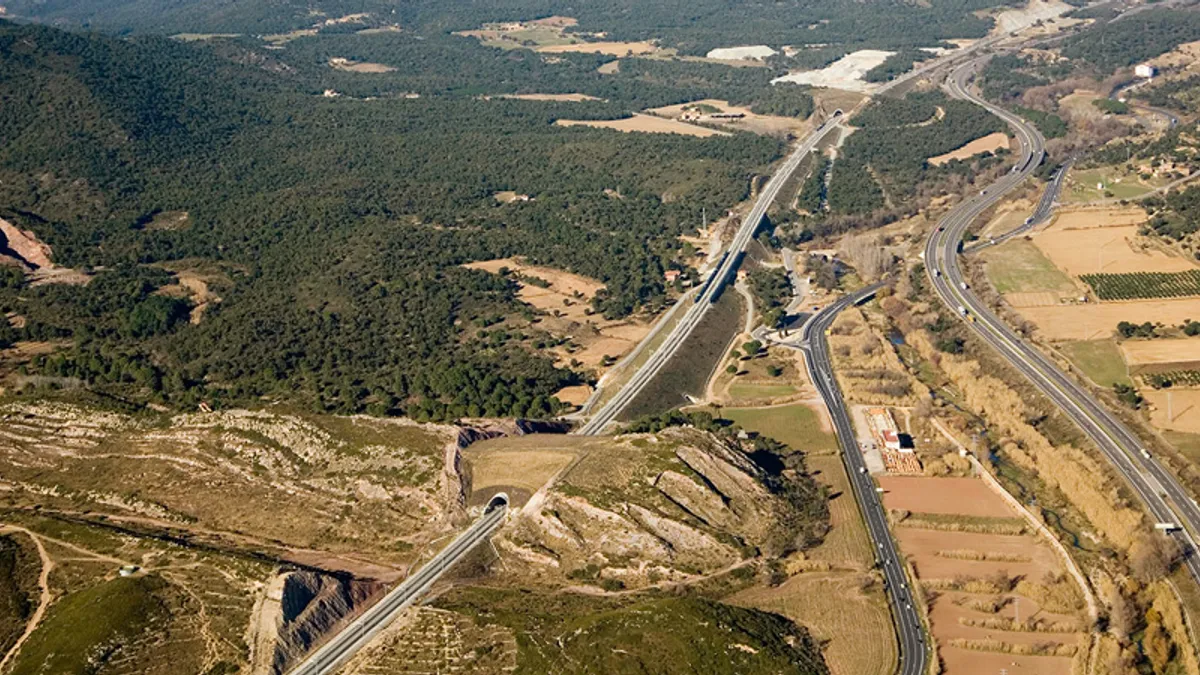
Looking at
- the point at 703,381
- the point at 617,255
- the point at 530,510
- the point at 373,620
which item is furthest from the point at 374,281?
the point at 373,620

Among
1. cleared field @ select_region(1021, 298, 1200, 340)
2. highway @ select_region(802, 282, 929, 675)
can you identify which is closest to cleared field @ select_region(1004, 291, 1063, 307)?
cleared field @ select_region(1021, 298, 1200, 340)

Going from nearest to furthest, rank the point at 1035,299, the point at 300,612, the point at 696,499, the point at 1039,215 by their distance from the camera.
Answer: the point at 300,612 < the point at 696,499 < the point at 1035,299 < the point at 1039,215

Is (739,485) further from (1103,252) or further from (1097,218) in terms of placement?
(1097,218)

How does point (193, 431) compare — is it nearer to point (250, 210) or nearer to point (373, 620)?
point (373, 620)

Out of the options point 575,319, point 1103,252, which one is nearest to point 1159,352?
point 1103,252

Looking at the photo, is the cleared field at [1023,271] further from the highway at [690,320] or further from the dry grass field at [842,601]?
the dry grass field at [842,601]

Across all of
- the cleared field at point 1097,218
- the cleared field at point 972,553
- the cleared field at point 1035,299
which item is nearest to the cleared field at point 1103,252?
the cleared field at point 1097,218
